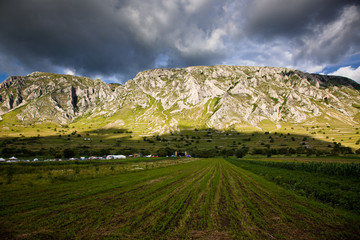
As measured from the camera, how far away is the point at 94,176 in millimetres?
26172

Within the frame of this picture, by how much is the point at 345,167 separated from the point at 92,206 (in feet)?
114

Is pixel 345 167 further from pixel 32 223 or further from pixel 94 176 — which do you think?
pixel 94 176

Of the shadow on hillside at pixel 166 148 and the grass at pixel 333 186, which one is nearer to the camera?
the grass at pixel 333 186

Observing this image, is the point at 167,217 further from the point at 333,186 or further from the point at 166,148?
the point at 166,148

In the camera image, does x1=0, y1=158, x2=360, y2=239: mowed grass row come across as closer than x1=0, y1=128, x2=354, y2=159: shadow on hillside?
Yes

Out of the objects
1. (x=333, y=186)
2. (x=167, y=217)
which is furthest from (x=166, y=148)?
(x=167, y=217)

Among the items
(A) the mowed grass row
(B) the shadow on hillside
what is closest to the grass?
(A) the mowed grass row

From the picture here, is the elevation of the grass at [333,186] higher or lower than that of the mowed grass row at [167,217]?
lower

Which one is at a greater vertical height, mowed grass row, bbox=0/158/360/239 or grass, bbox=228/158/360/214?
mowed grass row, bbox=0/158/360/239

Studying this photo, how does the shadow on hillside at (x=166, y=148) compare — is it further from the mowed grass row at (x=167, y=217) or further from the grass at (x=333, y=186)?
the mowed grass row at (x=167, y=217)

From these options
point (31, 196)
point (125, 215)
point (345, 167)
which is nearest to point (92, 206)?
point (125, 215)

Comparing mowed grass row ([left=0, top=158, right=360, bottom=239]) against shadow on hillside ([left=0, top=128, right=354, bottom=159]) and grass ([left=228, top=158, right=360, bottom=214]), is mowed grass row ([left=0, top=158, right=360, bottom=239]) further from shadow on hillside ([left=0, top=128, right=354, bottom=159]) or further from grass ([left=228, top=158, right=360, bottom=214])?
shadow on hillside ([left=0, top=128, right=354, bottom=159])

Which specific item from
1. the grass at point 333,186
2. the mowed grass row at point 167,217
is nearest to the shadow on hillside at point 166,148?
the grass at point 333,186

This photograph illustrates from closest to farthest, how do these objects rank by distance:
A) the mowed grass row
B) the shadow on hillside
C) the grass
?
the mowed grass row
the grass
the shadow on hillside
